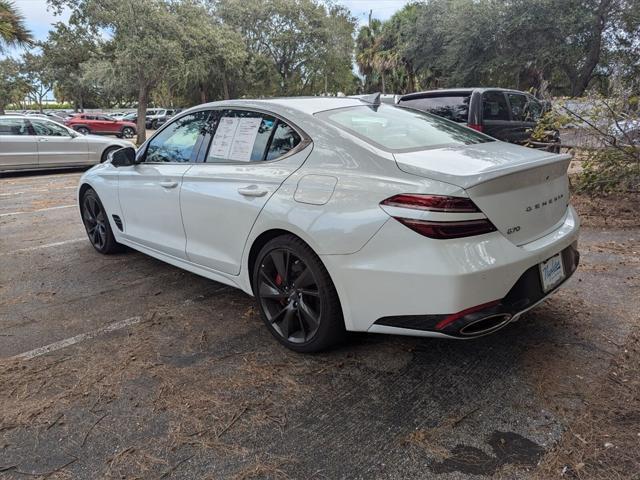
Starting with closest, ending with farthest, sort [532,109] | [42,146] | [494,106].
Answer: [494,106]
[532,109]
[42,146]

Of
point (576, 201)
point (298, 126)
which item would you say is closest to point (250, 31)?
point (576, 201)

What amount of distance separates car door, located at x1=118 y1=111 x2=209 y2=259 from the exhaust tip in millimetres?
2280

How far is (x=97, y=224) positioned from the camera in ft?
17.3

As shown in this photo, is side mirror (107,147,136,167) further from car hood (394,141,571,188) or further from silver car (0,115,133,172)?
silver car (0,115,133,172)

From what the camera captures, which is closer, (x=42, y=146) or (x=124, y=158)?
(x=124, y=158)

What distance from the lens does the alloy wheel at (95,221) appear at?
5176 millimetres

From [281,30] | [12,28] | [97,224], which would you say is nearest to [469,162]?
[97,224]

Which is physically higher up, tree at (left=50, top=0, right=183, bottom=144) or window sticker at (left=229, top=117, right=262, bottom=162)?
tree at (left=50, top=0, right=183, bottom=144)

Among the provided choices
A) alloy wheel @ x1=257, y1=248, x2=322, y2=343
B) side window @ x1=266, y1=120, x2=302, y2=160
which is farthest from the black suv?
alloy wheel @ x1=257, y1=248, x2=322, y2=343

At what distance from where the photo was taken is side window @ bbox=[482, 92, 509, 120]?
8.48 m

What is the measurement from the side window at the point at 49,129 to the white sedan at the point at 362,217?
33.9 feet

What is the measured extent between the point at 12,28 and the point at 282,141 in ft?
32.1

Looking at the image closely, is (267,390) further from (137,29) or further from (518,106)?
(137,29)

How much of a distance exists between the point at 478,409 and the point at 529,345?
810 millimetres
